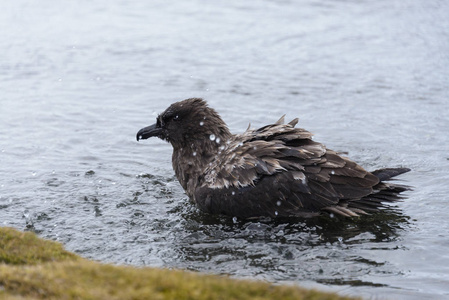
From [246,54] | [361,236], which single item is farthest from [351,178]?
[246,54]

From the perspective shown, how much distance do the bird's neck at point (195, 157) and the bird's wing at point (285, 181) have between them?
525 mm

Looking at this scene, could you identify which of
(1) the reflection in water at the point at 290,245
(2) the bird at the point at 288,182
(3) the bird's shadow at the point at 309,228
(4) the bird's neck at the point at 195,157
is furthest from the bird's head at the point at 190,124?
(3) the bird's shadow at the point at 309,228

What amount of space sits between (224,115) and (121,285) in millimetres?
8093

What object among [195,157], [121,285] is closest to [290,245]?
[195,157]

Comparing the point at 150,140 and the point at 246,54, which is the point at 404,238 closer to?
the point at 150,140

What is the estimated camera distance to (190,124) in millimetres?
9211

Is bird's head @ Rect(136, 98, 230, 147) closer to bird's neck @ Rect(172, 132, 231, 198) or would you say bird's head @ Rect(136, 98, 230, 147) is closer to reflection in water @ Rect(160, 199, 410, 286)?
bird's neck @ Rect(172, 132, 231, 198)

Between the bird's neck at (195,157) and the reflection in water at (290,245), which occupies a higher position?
the bird's neck at (195,157)

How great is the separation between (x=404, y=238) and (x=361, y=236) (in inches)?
20.2

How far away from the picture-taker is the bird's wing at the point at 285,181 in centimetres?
808

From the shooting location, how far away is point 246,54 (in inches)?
635

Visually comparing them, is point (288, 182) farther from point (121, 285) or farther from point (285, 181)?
point (121, 285)

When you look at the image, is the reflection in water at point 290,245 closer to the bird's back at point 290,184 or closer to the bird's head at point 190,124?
the bird's back at point 290,184

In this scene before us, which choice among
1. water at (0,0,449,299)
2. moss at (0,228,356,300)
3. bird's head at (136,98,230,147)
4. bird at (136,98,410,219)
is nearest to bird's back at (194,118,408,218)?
bird at (136,98,410,219)
